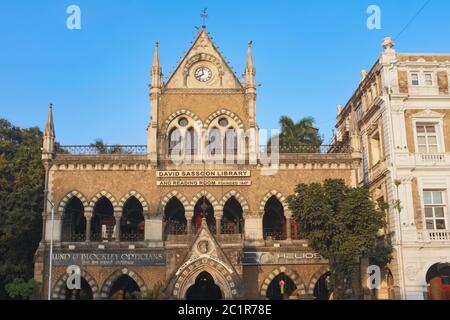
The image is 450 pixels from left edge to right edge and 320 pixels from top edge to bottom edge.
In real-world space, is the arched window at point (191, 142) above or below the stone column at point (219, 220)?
above

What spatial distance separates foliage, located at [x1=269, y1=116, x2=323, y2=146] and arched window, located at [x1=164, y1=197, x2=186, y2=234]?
13.5 metres

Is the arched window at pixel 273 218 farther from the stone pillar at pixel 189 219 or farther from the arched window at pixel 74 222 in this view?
the arched window at pixel 74 222

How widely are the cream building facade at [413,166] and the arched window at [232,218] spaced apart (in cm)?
844

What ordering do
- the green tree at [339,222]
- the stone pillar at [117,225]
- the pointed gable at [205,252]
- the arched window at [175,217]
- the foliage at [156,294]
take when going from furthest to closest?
1. the arched window at [175,217]
2. the stone pillar at [117,225]
3. the pointed gable at [205,252]
4. the green tree at [339,222]
5. the foliage at [156,294]

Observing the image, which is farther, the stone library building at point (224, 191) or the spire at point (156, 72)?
the spire at point (156, 72)

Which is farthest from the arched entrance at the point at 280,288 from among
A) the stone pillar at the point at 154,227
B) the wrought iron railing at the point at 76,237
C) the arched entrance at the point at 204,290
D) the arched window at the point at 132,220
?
the wrought iron railing at the point at 76,237

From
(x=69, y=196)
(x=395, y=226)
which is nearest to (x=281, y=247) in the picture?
(x=395, y=226)

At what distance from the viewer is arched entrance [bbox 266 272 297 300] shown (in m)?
33.9

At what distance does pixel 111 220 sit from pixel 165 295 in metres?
8.41

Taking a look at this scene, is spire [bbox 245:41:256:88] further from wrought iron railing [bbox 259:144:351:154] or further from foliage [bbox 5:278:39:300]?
foliage [bbox 5:278:39:300]

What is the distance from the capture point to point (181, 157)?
115 ft

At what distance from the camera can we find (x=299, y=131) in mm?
47094

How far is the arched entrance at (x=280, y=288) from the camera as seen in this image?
33.9 meters
